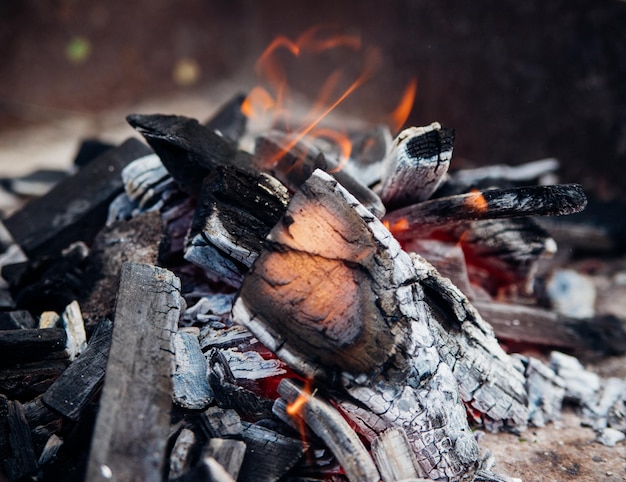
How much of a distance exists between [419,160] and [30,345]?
213 cm

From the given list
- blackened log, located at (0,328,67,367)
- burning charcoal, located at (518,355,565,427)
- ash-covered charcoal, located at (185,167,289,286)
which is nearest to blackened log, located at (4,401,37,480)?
blackened log, located at (0,328,67,367)

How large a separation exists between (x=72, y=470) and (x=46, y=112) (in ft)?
21.8

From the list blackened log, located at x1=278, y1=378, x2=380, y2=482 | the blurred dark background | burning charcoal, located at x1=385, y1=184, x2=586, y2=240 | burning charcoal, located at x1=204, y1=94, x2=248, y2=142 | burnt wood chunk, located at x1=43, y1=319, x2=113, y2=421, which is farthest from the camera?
the blurred dark background

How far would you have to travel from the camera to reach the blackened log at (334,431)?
1763mm

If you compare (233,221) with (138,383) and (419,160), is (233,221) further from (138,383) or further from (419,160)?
(419,160)

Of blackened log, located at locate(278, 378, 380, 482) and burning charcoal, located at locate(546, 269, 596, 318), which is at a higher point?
burning charcoal, located at locate(546, 269, 596, 318)

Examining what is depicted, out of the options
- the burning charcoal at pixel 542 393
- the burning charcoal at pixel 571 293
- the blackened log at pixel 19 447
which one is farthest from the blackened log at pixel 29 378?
the burning charcoal at pixel 571 293

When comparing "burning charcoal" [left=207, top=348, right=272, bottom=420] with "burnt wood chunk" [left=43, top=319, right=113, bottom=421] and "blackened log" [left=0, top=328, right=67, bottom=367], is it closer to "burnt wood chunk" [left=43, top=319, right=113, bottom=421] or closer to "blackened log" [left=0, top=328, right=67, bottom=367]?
"burnt wood chunk" [left=43, top=319, right=113, bottom=421]

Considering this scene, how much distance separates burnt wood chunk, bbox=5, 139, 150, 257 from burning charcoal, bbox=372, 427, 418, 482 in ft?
7.82

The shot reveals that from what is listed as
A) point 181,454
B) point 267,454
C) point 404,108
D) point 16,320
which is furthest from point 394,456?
point 404,108

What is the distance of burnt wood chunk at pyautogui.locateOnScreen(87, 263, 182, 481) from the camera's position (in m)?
1.61

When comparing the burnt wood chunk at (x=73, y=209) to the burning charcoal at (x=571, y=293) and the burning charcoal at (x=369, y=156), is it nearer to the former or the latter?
the burning charcoal at (x=369, y=156)

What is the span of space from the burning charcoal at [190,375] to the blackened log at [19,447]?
61 cm

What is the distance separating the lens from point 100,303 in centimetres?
252
